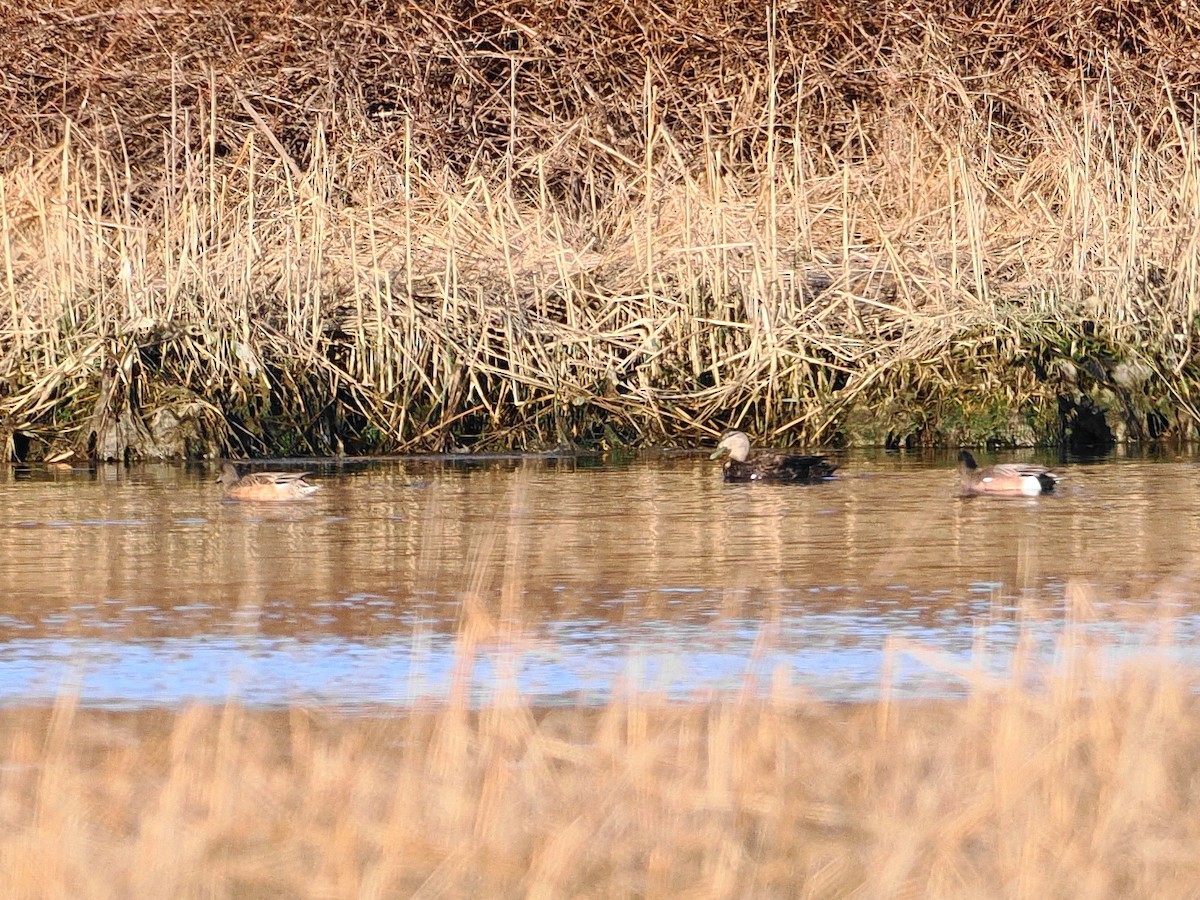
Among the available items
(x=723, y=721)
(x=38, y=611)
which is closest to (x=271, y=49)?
(x=38, y=611)

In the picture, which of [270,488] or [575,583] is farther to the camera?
[270,488]

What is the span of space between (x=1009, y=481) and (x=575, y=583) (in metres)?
3.72

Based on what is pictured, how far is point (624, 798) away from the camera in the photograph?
4965 mm

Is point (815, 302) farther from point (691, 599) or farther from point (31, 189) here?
point (691, 599)

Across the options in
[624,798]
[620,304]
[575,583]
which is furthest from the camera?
[620,304]

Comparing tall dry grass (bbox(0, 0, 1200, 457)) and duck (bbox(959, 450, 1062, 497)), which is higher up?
tall dry grass (bbox(0, 0, 1200, 457))

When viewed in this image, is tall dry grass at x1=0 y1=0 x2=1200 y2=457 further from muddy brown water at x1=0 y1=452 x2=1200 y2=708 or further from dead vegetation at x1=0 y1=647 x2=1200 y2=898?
dead vegetation at x1=0 y1=647 x2=1200 y2=898

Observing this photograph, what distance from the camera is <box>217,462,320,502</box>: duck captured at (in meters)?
11.9

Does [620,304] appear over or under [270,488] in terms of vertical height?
over

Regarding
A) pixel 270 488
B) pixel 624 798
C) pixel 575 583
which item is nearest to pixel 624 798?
pixel 624 798

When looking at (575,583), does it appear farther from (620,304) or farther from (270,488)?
(620,304)

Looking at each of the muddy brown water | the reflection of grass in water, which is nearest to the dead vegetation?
the reflection of grass in water

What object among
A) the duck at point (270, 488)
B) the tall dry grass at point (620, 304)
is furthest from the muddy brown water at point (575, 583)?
the tall dry grass at point (620, 304)

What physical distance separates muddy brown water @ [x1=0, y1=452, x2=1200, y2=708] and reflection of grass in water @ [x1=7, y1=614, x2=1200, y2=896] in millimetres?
339
